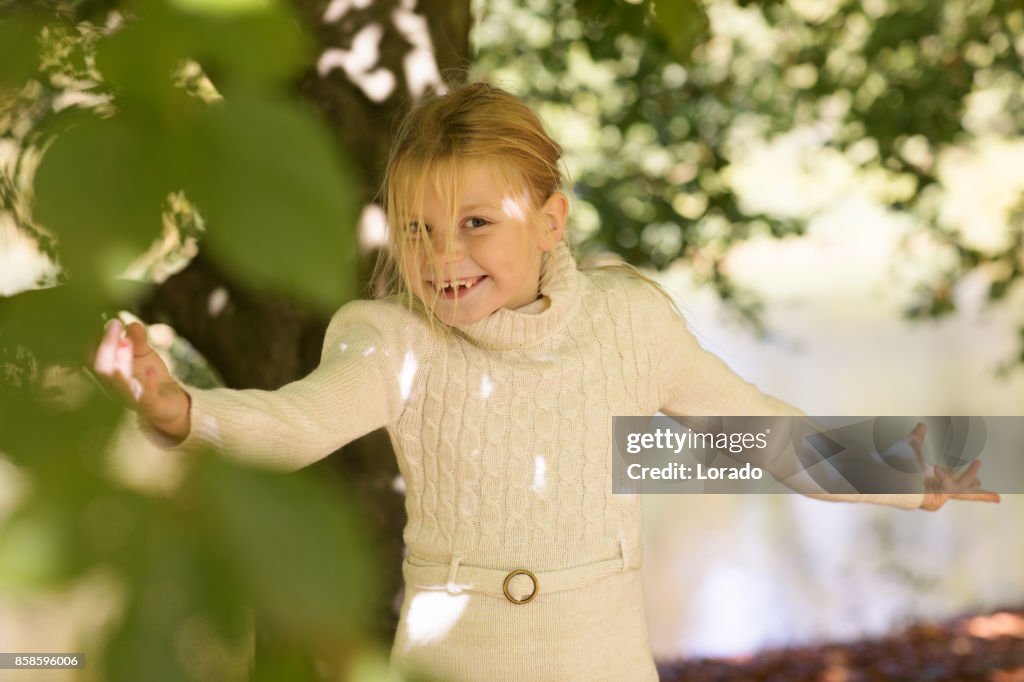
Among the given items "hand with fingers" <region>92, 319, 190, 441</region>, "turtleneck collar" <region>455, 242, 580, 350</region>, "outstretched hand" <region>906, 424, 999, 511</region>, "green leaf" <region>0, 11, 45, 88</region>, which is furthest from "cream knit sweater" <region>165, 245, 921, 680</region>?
"green leaf" <region>0, 11, 45, 88</region>

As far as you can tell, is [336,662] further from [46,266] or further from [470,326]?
[470,326]

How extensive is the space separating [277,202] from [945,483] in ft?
6.78

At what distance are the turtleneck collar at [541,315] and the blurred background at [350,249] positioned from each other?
289 mm

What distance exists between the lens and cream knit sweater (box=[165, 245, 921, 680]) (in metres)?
1.88

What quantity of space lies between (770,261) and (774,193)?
2366 mm

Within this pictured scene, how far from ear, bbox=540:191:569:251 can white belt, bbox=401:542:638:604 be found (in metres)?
0.53

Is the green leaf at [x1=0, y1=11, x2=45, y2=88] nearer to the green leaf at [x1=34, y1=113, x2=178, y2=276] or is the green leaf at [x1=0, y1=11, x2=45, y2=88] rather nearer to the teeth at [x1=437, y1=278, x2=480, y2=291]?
the green leaf at [x1=34, y1=113, x2=178, y2=276]

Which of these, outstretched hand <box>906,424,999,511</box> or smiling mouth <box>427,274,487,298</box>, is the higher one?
smiling mouth <box>427,274,487,298</box>

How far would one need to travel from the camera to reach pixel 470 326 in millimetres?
1907

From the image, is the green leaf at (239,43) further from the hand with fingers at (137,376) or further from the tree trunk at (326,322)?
the tree trunk at (326,322)

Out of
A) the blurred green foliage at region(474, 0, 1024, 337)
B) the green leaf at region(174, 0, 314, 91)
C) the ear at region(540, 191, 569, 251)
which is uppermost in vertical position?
the blurred green foliage at region(474, 0, 1024, 337)

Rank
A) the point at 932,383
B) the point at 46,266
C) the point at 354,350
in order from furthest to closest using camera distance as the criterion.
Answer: the point at 932,383 → the point at 354,350 → the point at 46,266

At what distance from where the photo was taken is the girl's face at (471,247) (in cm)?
177

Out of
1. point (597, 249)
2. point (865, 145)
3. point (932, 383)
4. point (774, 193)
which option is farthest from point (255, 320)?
point (932, 383)
